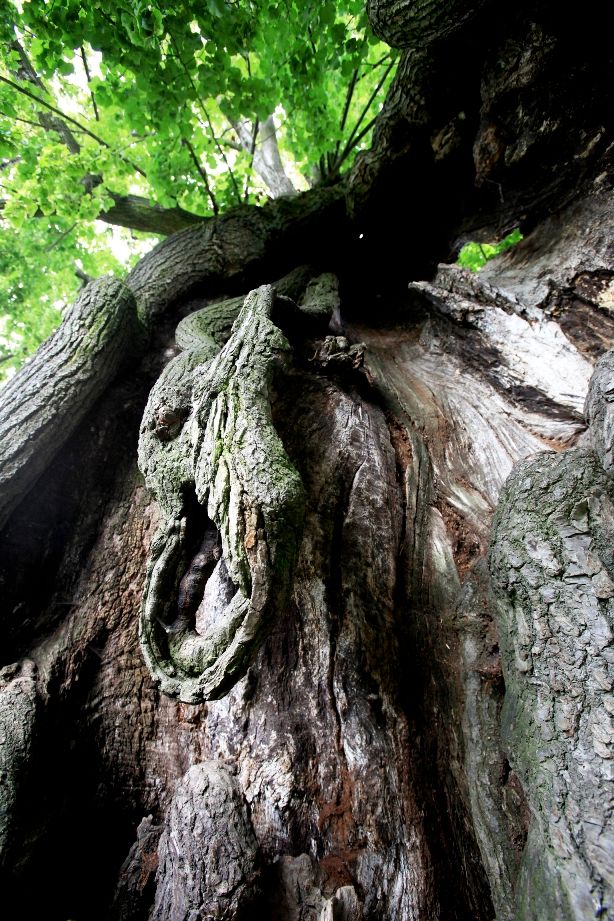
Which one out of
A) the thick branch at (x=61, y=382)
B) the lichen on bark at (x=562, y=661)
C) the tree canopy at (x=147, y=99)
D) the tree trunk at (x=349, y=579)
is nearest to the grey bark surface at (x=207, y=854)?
the tree trunk at (x=349, y=579)

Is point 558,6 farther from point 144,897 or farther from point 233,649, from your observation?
point 144,897

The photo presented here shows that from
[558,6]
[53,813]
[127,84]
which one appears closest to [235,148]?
[127,84]

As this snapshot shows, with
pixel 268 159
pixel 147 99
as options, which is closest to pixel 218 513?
pixel 147 99

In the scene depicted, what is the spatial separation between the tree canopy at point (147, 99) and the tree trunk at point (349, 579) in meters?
1.07

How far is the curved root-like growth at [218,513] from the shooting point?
5.01 feet

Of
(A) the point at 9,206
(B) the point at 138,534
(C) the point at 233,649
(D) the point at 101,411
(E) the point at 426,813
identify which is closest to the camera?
(C) the point at 233,649

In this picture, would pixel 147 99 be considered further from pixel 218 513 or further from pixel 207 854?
pixel 207 854

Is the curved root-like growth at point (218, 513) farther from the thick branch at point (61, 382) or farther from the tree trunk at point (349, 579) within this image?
the thick branch at point (61, 382)

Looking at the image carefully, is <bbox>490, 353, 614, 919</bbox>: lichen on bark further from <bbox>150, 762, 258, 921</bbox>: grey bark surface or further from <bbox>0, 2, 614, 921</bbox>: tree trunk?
<bbox>150, 762, 258, 921</bbox>: grey bark surface

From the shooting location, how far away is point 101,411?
283cm

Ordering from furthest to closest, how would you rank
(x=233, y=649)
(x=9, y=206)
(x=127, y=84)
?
(x=9, y=206)
(x=127, y=84)
(x=233, y=649)

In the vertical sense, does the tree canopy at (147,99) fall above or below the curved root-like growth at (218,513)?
above

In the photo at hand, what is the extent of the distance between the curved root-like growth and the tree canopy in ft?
7.11

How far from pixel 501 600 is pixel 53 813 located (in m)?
1.78
